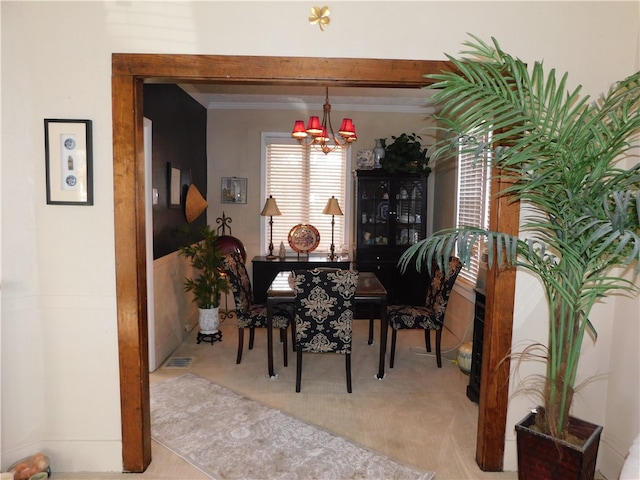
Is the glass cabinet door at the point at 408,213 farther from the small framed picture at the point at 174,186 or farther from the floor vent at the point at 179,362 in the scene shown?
the floor vent at the point at 179,362

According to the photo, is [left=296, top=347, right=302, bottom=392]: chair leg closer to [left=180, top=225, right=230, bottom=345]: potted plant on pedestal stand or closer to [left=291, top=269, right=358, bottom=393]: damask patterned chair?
[left=291, top=269, right=358, bottom=393]: damask patterned chair

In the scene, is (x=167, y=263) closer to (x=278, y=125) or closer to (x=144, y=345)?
(x=144, y=345)

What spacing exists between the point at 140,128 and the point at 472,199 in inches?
126

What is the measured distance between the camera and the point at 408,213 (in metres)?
5.32

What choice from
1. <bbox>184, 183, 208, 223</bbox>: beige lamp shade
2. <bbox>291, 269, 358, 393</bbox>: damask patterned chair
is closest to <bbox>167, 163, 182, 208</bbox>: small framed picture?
<bbox>184, 183, 208, 223</bbox>: beige lamp shade

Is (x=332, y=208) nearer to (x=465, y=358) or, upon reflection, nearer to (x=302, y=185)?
(x=302, y=185)

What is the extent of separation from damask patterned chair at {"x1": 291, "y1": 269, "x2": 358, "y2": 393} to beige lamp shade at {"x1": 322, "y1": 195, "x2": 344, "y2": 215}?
214 cm

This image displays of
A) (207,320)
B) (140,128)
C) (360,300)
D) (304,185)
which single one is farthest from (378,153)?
(140,128)

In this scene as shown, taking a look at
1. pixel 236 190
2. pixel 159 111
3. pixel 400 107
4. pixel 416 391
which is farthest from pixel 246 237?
pixel 416 391

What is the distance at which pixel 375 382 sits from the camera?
11.8 ft

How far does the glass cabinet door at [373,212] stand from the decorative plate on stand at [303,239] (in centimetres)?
58

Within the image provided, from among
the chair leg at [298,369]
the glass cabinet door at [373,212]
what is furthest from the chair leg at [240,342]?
the glass cabinet door at [373,212]

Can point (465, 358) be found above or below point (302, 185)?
below

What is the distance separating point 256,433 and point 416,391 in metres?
1.35
